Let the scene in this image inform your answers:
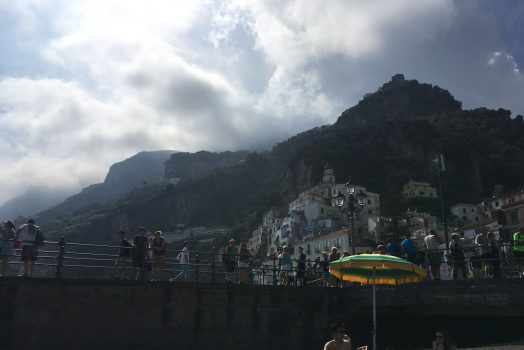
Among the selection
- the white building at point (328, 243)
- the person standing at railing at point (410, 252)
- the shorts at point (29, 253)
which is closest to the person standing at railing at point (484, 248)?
the person standing at railing at point (410, 252)

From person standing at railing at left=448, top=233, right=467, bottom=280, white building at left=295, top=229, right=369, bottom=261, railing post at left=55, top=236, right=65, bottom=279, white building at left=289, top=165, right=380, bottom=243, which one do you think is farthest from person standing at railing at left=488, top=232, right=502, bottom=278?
white building at left=289, top=165, right=380, bottom=243

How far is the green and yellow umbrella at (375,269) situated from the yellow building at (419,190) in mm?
84422

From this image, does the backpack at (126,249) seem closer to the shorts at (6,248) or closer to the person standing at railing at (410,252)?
the shorts at (6,248)

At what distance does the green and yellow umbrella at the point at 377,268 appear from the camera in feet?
35.2

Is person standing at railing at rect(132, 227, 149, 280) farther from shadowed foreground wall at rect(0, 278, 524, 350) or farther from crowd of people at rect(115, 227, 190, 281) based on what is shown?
shadowed foreground wall at rect(0, 278, 524, 350)

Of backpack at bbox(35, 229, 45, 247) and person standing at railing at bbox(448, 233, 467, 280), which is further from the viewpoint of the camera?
person standing at railing at bbox(448, 233, 467, 280)

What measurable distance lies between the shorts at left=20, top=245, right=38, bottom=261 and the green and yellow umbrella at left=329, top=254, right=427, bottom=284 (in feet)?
27.3

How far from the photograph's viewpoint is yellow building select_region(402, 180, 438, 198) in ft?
308

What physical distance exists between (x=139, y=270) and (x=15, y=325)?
379 centimetres

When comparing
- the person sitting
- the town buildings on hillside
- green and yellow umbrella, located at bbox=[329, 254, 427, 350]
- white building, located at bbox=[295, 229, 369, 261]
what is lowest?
the person sitting

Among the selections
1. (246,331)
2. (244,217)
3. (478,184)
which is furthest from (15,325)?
(244,217)

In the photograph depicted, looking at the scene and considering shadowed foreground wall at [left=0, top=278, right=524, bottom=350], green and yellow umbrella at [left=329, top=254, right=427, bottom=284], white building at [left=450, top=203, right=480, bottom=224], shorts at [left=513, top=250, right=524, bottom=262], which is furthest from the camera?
white building at [left=450, top=203, right=480, bottom=224]

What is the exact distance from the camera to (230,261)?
1664cm

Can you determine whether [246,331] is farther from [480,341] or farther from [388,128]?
[388,128]
